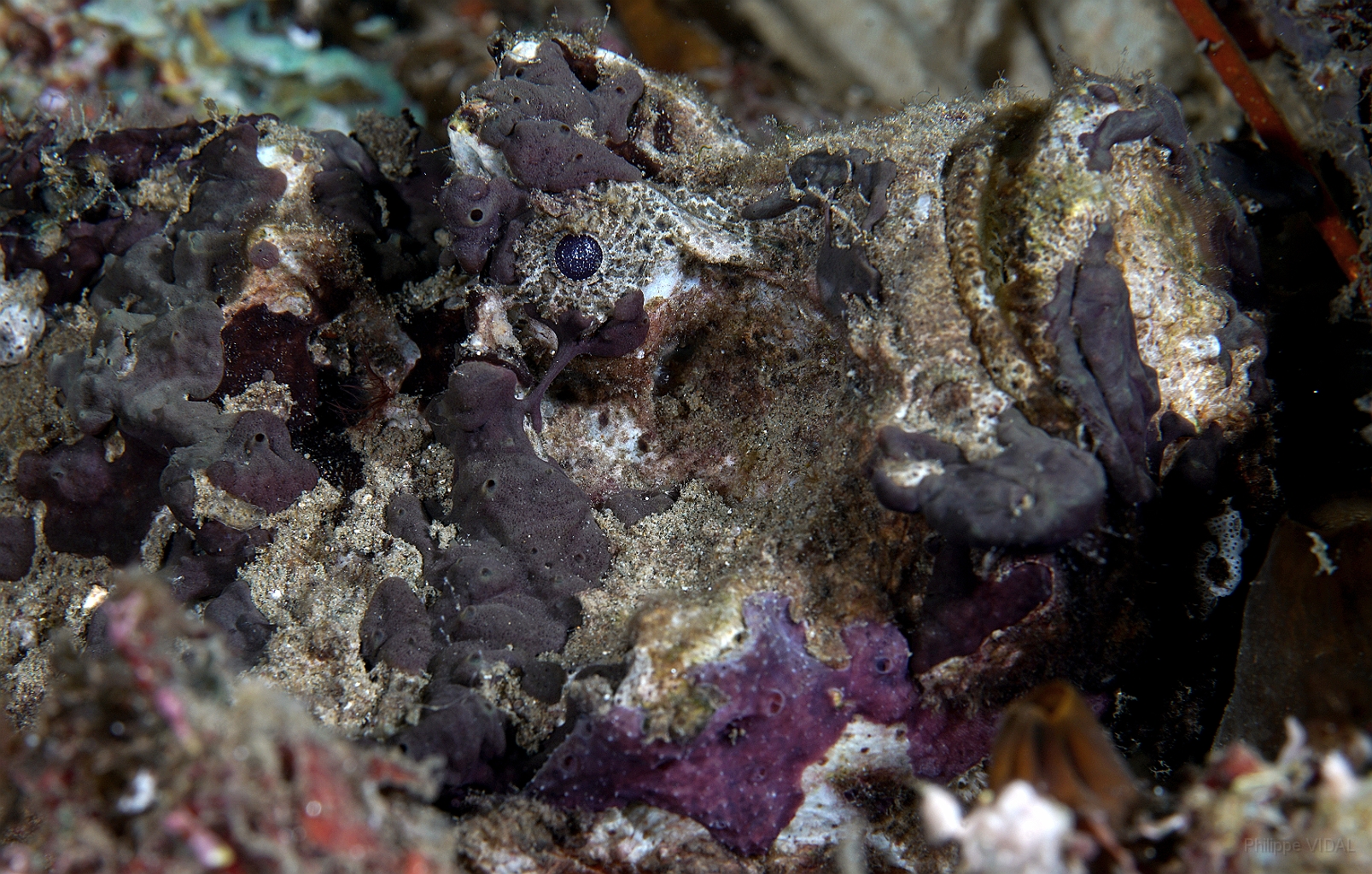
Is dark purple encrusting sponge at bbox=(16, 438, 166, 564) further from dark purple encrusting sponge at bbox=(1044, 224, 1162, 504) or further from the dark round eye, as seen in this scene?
dark purple encrusting sponge at bbox=(1044, 224, 1162, 504)

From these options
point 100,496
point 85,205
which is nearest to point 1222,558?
A: point 100,496

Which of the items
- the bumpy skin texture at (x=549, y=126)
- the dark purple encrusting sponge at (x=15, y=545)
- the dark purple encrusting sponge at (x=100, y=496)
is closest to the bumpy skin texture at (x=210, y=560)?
the dark purple encrusting sponge at (x=100, y=496)

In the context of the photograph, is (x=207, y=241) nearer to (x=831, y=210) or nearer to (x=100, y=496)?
(x=100, y=496)

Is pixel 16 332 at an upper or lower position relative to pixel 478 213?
lower

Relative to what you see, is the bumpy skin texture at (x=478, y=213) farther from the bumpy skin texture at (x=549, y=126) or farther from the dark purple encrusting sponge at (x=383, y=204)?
the dark purple encrusting sponge at (x=383, y=204)

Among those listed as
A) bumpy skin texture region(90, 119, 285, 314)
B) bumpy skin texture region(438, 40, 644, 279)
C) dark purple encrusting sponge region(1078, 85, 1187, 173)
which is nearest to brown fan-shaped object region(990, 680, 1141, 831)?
dark purple encrusting sponge region(1078, 85, 1187, 173)

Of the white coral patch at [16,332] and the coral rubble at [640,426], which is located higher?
the coral rubble at [640,426]
